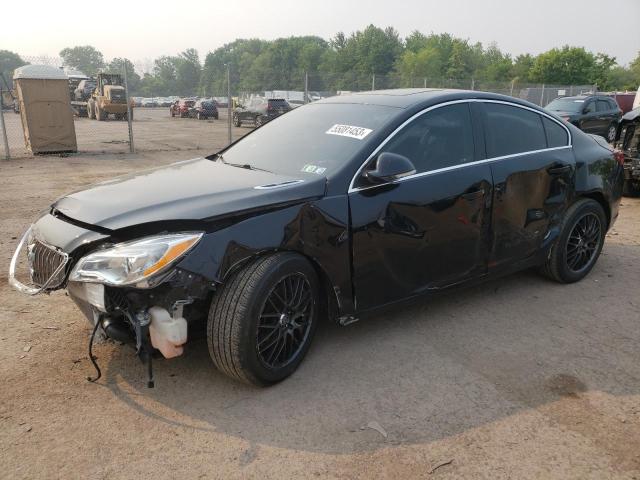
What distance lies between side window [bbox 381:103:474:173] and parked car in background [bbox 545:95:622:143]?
1461 cm

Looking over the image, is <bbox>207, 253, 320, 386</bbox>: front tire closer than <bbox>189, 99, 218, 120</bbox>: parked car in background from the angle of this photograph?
Yes

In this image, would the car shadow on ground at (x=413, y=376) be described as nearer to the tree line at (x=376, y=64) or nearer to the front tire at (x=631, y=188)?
the front tire at (x=631, y=188)

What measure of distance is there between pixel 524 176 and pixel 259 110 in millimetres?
23362

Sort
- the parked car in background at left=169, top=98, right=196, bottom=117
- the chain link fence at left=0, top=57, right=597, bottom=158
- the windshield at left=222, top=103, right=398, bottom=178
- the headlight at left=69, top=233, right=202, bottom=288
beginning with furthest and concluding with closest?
the parked car in background at left=169, top=98, right=196, bottom=117 < the chain link fence at left=0, top=57, right=597, bottom=158 < the windshield at left=222, top=103, right=398, bottom=178 < the headlight at left=69, top=233, right=202, bottom=288

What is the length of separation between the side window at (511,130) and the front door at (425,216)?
222 mm

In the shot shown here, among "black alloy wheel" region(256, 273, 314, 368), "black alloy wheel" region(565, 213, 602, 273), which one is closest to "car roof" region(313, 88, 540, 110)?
"black alloy wheel" region(565, 213, 602, 273)

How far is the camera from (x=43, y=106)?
513 inches

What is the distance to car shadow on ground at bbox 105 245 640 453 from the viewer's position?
109 inches

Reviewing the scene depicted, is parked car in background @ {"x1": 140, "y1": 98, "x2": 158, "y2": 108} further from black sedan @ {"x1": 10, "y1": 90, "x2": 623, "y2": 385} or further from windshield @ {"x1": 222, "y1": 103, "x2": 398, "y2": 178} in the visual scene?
black sedan @ {"x1": 10, "y1": 90, "x2": 623, "y2": 385}

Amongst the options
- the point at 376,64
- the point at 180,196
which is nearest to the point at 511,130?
the point at 180,196

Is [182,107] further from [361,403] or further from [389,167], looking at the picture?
[361,403]

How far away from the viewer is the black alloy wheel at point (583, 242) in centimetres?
476

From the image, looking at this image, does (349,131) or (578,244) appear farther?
(578,244)

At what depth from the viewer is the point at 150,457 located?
2.49 m
